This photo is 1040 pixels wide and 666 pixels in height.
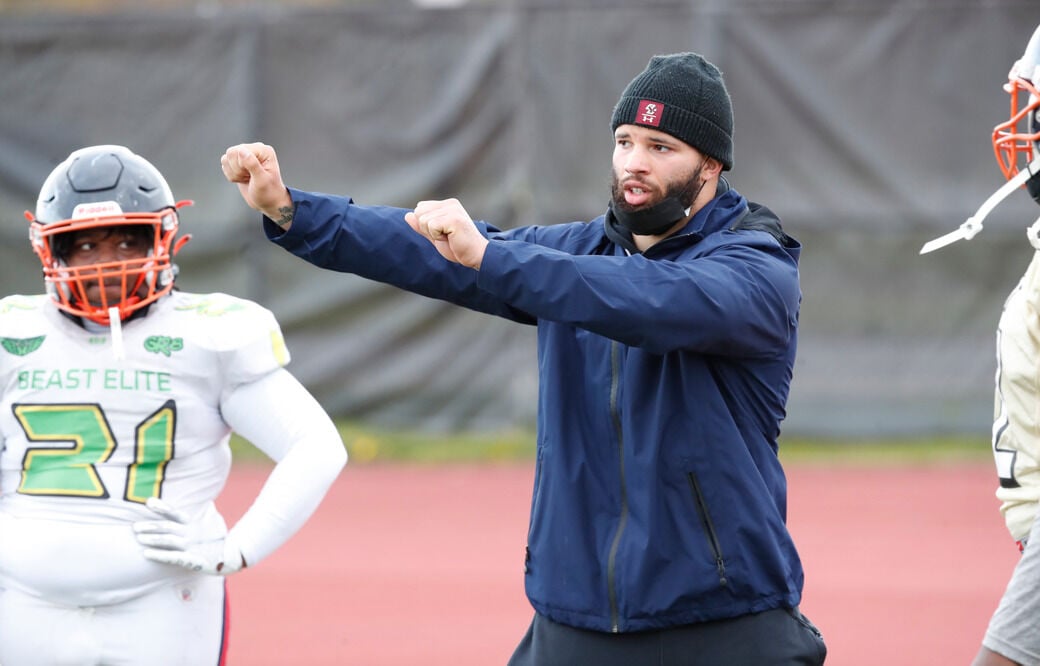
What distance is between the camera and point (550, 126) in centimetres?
1035

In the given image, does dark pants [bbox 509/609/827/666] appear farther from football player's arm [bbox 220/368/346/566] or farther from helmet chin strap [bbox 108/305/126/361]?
helmet chin strap [bbox 108/305/126/361]

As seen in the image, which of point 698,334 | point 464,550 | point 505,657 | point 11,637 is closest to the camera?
point 698,334

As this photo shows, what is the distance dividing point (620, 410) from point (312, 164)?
24.5 ft

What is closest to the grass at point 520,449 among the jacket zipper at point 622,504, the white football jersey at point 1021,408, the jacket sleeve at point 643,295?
the white football jersey at point 1021,408

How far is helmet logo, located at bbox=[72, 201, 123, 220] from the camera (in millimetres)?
3604

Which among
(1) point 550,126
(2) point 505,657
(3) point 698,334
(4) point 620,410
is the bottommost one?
(2) point 505,657

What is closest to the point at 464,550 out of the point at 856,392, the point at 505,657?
the point at 505,657

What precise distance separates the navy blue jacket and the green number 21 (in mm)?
575

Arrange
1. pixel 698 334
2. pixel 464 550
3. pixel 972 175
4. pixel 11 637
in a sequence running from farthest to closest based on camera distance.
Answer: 1. pixel 972 175
2. pixel 464 550
3. pixel 11 637
4. pixel 698 334

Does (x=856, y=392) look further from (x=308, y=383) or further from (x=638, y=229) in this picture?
(x=638, y=229)

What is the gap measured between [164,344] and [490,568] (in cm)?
431

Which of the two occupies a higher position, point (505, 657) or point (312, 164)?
point (312, 164)

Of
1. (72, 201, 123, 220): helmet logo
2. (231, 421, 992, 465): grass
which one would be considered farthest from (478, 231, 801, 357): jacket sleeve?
(231, 421, 992, 465): grass

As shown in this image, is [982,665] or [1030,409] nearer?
[982,665]
